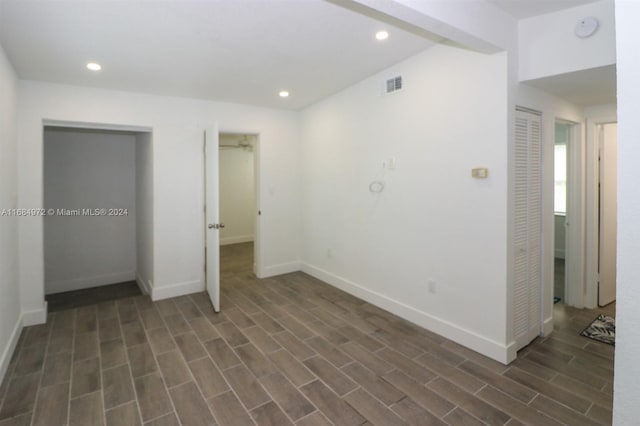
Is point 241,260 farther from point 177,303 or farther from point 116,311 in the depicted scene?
point 116,311

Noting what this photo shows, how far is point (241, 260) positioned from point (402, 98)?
4.21 metres

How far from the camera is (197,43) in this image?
261cm

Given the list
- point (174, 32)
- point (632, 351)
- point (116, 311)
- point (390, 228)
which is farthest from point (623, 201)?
point (116, 311)

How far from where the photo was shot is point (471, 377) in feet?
7.63

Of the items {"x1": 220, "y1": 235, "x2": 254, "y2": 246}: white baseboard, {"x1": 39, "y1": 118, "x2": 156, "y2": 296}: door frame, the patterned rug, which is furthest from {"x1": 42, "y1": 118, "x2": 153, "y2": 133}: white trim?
the patterned rug

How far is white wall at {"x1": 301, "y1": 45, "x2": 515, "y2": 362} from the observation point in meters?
2.52

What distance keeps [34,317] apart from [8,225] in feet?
3.80

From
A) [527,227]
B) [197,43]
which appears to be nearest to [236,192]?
[197,43]

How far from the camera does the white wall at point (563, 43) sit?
2109 millimetres

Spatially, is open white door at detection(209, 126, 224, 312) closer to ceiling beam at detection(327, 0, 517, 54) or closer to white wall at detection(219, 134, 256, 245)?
ceiling beam at detection(327, 0, 517, 54)

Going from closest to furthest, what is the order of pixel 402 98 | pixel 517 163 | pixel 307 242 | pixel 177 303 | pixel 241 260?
pixel 517 163, pixel 402 98, pixel 177 303, pixel 307 242, pixel 241 260

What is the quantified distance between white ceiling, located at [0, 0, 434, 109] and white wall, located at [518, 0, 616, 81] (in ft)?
2.52

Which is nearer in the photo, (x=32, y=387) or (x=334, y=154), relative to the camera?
(x=32, y=387)

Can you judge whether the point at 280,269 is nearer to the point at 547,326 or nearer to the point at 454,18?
the point at 547,326
